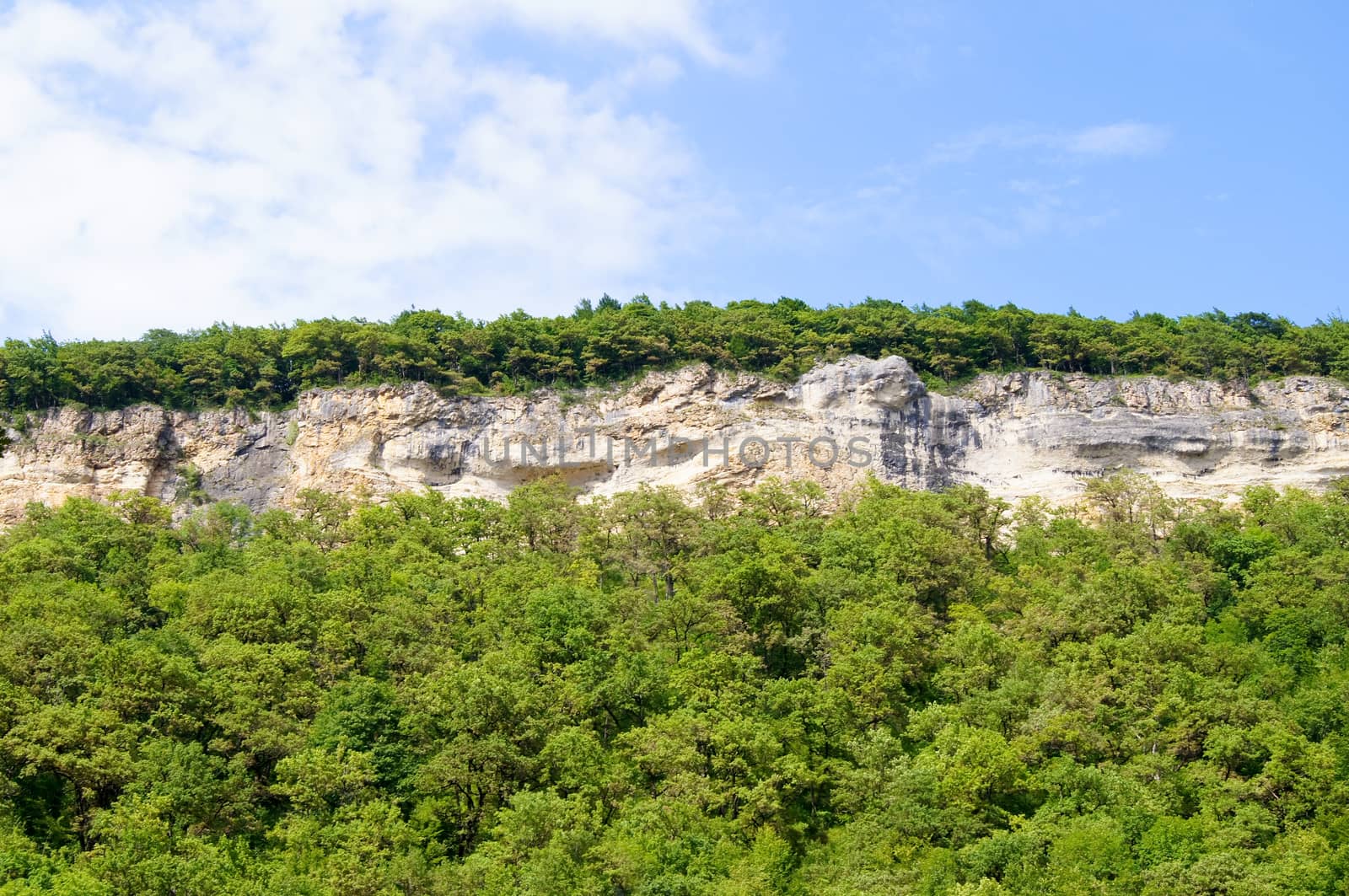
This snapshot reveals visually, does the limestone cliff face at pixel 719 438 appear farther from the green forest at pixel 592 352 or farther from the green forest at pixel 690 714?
the green forest at pixel 690 714

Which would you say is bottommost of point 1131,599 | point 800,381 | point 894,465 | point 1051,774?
point 1051,774

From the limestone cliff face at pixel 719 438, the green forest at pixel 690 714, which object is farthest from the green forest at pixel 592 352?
the green forest at pixel 690 714

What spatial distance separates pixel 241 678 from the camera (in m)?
38.2

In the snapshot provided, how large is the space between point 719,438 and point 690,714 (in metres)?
24.6

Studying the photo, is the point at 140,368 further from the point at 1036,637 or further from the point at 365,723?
the point at 1036,637

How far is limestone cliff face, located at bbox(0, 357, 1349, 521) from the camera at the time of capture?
59156mm

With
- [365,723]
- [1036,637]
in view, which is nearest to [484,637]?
[365,723]

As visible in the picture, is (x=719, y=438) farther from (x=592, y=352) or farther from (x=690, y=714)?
(x=690, y=714)

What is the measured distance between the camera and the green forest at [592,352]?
62.9 m

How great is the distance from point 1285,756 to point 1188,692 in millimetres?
3637

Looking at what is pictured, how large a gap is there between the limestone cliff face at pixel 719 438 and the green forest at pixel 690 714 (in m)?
7.88

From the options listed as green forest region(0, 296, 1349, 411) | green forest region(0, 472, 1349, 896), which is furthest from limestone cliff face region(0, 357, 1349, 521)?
green forest region(0, 472, 1349, 896)

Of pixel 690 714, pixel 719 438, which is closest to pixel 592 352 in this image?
pixel 719 438

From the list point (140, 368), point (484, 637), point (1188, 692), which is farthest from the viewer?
point (140, 368)
